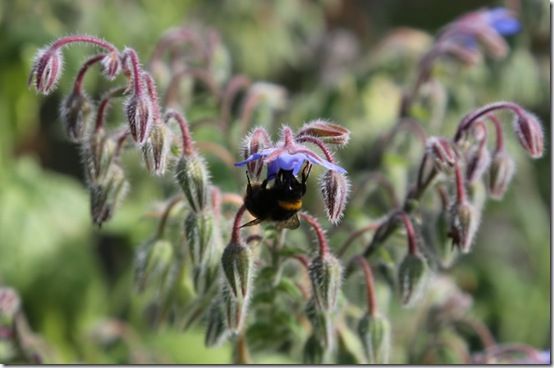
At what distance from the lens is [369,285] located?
6.41 ft

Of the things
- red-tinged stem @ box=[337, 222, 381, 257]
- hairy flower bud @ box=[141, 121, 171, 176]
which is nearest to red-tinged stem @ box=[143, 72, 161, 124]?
hairy flower bud @ box=[141, 121, 171, 176]

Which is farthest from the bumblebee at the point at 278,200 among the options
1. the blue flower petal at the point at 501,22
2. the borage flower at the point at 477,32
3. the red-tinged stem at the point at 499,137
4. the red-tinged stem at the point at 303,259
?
the blue flower petal at the point at 501,22

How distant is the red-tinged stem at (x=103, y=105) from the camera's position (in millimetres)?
1850

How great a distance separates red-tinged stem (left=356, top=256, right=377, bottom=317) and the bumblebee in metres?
0.23

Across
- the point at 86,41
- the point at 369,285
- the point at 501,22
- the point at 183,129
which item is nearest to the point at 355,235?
the point at 369,285

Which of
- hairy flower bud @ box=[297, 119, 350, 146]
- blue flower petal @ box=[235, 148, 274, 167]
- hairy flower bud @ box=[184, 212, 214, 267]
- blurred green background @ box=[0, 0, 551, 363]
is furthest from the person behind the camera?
blurred green background @ box=[0, 0, 551, 363]

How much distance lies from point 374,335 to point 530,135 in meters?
0.49

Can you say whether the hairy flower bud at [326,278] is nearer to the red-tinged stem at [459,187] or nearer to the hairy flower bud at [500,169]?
the red-tinged stem at [459,187]

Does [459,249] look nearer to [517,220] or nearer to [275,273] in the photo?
[275,273]

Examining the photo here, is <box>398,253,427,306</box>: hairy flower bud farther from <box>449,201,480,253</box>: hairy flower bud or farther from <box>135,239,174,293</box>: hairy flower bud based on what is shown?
<box>135,239,174,293</box>: hairy flower bud

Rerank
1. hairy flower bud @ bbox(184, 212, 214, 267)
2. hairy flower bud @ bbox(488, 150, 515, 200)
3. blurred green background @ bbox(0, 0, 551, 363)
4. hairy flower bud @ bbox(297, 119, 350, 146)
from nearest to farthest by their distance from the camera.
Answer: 1. hairy flower bud @ bbox(297, 119, 350, 146)
2. hairy flower bud @ bbox(184, 212, 214, 267)
3. hairy flower bud @ bbox(488, 150, 515, 200)
4. blurred green background @ bbox(0, 0, 551, 363)

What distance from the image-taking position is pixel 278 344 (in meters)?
2.04

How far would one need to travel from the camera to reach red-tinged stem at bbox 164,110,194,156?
1.81 m

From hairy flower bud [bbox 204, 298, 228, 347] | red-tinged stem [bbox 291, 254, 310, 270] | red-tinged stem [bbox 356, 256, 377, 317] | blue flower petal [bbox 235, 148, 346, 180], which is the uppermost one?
blue flower petal [bbox 235, 148, 346, 180]
